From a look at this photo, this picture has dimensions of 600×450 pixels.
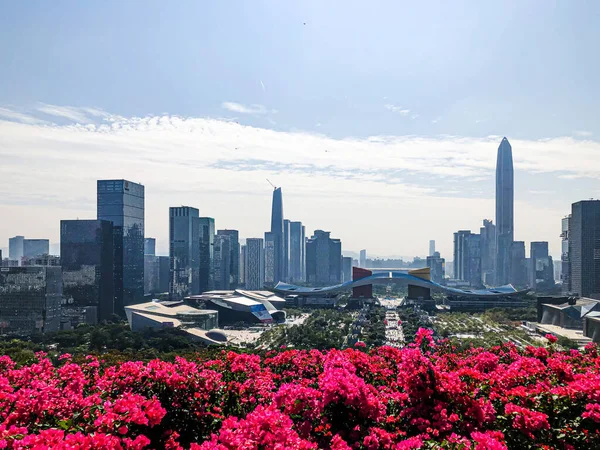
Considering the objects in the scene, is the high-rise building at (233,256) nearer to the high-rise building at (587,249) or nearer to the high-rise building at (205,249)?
the high-rise building at (205,249)

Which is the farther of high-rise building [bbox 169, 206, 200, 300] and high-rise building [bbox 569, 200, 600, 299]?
high-rise building [bbox 169, 206, 200, 300]

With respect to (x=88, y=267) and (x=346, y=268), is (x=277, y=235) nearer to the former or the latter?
(x=346, y=268)

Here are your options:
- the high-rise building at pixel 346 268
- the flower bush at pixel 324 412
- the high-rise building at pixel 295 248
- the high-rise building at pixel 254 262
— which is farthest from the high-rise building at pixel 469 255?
the flower bush at pixel 324 412

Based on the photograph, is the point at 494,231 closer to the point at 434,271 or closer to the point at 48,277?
the point at 434,271

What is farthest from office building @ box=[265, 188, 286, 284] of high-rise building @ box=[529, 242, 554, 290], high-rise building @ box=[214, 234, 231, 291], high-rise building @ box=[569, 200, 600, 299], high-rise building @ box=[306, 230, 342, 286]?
high-rise building @ box=[569, 200, 600, 299]

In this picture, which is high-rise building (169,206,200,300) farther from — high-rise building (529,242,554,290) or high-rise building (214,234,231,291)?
high-rise building (529,242,554,290)

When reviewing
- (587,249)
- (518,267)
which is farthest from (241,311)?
(518,267)

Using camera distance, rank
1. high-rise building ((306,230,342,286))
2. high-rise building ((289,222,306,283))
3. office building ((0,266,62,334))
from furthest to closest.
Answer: high-rise building ((289,222,306,283)) → high-rise building ((306,230,342,286)) → office building ((0,266,62,334))

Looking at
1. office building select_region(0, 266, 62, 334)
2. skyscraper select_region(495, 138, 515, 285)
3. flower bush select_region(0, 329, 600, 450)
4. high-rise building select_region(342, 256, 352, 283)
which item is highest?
skyscraper select_region(495, 138, 515, 285)
